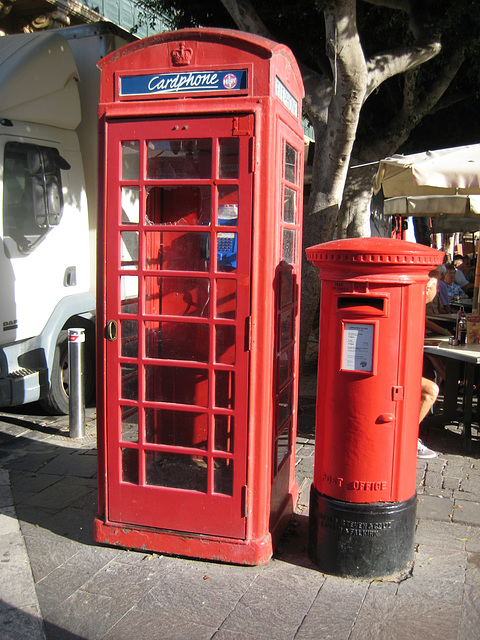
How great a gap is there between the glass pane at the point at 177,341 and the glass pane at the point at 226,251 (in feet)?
1.61

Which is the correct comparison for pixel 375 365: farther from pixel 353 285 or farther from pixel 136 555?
pixel 136 555

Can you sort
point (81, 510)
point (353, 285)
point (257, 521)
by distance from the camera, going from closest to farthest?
point (353, 285), point (257, 521), point (81, 510)

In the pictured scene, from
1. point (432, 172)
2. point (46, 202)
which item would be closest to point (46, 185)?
point (46, 202)

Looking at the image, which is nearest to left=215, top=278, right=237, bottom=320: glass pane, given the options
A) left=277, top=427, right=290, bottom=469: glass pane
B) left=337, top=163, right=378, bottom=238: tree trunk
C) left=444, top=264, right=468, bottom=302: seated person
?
left=277, top=427, right=290, bottom=469: glass pane

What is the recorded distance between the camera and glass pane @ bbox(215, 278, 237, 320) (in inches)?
136

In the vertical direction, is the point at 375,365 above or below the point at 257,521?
above

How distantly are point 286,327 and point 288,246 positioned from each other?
0.51 meters

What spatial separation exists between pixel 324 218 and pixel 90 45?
121 inches

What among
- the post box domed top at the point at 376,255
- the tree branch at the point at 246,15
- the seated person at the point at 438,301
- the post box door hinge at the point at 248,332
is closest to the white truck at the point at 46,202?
the tree branch at the point at 246,15

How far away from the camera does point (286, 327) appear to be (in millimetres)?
3916

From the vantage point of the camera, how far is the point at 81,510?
432 cm

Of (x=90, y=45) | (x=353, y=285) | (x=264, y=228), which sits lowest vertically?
(x=353, y=285)

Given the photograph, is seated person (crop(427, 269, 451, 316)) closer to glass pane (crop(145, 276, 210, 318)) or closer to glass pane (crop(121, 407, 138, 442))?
glass pane (crop(145, 276, 210, 318))

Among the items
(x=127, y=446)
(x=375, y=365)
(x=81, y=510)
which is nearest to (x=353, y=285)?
(x=375, y=365)
